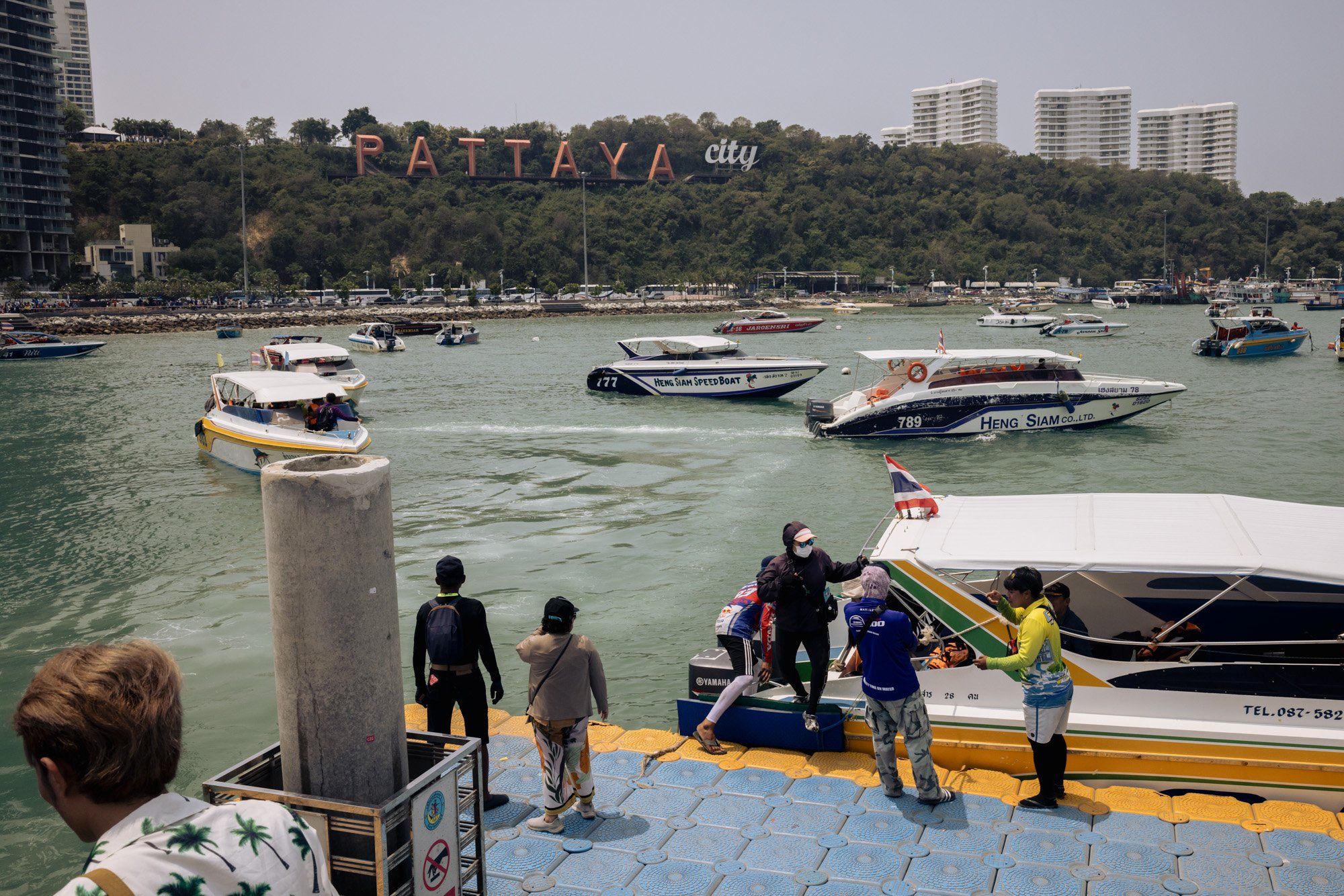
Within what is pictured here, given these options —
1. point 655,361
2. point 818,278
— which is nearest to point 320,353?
point 655,361

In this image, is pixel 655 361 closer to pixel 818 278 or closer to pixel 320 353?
pixel 320 353

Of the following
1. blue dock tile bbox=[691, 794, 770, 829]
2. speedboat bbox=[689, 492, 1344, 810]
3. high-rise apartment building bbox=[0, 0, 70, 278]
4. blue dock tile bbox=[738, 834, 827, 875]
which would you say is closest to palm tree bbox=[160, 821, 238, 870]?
blue dock tile bbox=[738, 834, 827, 875]

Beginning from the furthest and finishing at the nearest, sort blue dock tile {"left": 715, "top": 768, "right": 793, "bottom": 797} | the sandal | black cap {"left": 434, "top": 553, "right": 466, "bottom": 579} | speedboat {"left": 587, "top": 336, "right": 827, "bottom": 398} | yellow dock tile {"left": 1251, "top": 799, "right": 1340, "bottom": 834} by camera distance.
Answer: speedboat {"left": 587, "top": 336, "right": 827, "bottom": 398}, the sandal, blue dock tile {"left": 715, "top": 768, "right": 793, "bottom": 797}, black cap {"left": 434, "top": 553, "right": 466, "bottom": 579}, yellow dock tile {"left": 1251, "top": 799, "right": 1340, "bottom": 834}

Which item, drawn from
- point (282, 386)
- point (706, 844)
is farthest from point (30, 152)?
point (706, 844)

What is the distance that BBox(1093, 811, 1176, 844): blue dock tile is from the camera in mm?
6340

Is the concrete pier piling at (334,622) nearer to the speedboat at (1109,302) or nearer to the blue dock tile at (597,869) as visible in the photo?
the blue dock tile at (597,869)

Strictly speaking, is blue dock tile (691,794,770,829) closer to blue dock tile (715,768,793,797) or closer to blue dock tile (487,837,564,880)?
blue dock tile (715,768,793,797)

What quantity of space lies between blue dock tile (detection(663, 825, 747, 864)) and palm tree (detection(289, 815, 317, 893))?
3923 mm

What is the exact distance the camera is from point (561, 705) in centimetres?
659

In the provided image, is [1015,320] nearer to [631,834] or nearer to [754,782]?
[754,782]

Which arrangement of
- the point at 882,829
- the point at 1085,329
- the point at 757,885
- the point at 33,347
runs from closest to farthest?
the point at 757,885
the point at 882,829
the point at 33,347
the point at 1085,329

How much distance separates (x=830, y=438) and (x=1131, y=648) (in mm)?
20525

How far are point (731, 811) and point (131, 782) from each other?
4.93m

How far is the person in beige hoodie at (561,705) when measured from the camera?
6.60 metres
